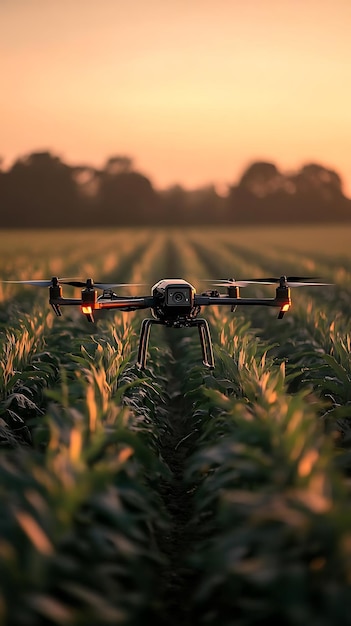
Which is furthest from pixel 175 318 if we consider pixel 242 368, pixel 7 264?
pixel 7 264

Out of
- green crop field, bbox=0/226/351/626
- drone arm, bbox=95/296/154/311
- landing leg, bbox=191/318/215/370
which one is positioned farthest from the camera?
landing leg, bbox=191/318/215/370

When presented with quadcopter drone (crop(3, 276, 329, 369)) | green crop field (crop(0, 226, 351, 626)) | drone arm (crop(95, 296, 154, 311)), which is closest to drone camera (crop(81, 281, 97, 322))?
quadcopter drone (crop(3, 276, 329, 369))

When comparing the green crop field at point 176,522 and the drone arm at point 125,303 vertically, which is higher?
the drone arm at point 125,303

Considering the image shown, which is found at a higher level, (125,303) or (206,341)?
(125,303)

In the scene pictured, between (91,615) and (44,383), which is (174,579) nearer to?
(91,615)

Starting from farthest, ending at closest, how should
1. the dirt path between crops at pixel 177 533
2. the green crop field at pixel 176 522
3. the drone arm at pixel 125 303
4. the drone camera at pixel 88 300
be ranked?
1. the drone arm at pixel 125 303
2. the drone camera at pixel 88 300
3. the dirt path between crops at pixel 177 533
4. the green crop field at pixel 176 522

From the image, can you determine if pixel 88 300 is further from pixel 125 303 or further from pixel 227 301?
pixel 227 301

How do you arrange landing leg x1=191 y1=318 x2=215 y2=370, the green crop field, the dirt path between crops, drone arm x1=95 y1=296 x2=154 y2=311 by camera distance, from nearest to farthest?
the green crop field < the dirt path between crops < drone arm x1=95 y1=296 x2=154 y2=311 < landing leg x1=191 y1=318 x2=215 y2=370

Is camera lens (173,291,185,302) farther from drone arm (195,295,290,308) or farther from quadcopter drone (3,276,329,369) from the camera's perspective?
drone arm (195,295,290,308)

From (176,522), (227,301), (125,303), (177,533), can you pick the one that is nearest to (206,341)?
(227,301)

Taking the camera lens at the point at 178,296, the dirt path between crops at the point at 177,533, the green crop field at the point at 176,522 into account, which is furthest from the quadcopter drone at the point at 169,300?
the dirt path between crops at the point at 177,533

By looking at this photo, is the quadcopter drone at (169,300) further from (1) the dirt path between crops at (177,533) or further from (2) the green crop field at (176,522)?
(1) the dirt path between crops at (177,533)

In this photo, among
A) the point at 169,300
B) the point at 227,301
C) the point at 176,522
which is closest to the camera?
the point at 169,300
